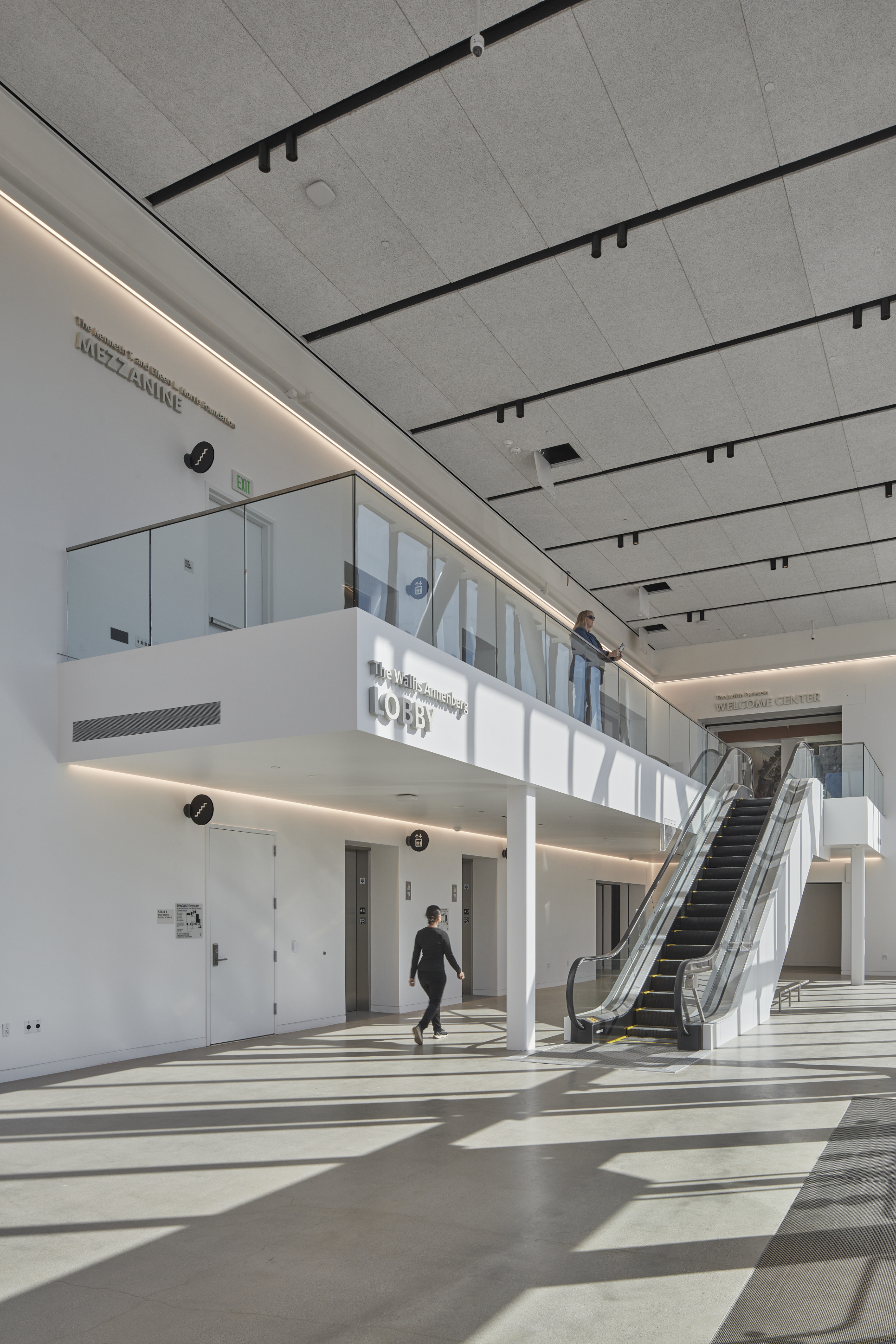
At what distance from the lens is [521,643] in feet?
35.9

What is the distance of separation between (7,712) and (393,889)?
7145mm

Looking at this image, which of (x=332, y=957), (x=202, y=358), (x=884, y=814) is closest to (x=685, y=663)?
(x=884, y=814)

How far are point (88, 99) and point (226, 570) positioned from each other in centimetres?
400

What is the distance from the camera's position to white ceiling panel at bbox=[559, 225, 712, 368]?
10.3m

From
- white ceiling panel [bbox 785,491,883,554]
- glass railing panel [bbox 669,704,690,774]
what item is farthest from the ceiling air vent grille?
white ceiling panel [bbox 785,491,883,554]

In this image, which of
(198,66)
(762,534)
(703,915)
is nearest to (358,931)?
(703,915)

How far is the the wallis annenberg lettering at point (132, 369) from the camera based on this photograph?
980 centimetres

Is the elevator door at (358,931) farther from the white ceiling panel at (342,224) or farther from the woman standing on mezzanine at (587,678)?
the white ceiling panel at (342,224)

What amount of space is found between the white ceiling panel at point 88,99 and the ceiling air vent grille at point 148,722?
4.84 m

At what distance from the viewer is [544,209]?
967 cm

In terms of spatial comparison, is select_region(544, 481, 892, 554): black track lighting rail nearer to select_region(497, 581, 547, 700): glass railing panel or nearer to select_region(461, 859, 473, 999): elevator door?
select_region(461, 859, 473, 999): elevator door

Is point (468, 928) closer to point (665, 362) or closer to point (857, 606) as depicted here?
point (665, 362)

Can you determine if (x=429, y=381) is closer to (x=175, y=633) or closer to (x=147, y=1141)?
(x=175, y=633)

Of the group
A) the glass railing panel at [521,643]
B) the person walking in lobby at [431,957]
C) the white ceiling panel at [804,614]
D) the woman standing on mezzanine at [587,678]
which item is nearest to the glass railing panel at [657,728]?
the woman standing on mezzanine at [587,678]
